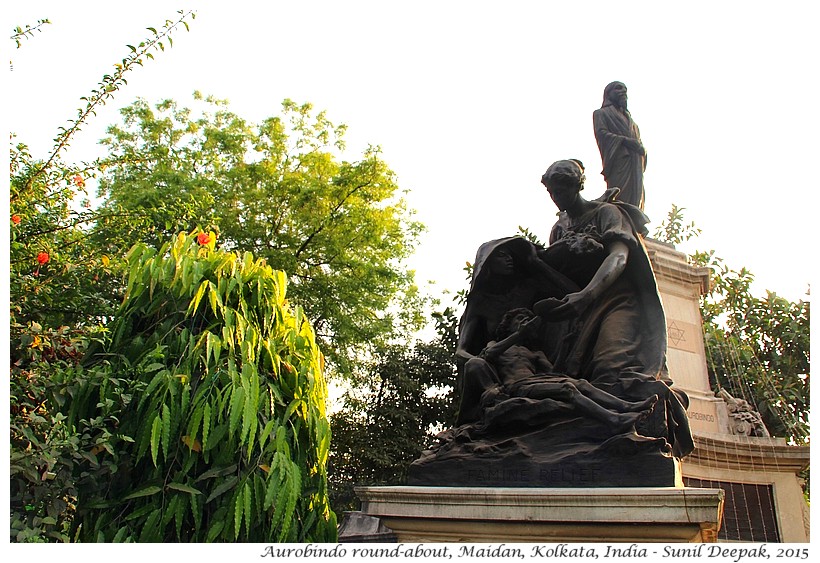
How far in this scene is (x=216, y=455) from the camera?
5387 mm

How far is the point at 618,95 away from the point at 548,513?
22.5 feet

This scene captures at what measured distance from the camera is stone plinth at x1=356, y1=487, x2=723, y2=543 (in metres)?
3.82

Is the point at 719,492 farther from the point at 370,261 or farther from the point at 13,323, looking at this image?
the point at 370,261

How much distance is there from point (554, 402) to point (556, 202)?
76.8 inches

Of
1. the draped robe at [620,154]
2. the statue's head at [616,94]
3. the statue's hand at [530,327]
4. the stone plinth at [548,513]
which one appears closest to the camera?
the stone plinth at [548,513]

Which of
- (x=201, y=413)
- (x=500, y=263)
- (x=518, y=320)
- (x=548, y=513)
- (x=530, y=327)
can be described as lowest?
(x=548, y=513)

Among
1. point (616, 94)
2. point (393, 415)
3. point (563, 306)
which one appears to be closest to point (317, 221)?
point (393, 415)

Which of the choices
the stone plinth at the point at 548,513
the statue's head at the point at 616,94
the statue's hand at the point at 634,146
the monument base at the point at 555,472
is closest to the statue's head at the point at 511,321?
the monument base at the point at 555,472

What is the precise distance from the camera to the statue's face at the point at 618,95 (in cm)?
950

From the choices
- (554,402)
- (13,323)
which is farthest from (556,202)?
(13,323)

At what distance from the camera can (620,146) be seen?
30.5 ft

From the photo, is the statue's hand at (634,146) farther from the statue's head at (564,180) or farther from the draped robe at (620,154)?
the statue's head at (564,180)

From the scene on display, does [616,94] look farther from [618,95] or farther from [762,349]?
[762,349]

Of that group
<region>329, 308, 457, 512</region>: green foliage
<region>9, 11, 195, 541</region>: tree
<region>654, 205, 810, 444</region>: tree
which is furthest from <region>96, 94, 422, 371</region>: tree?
<region>9, 11, 195, 541</region>: tree
